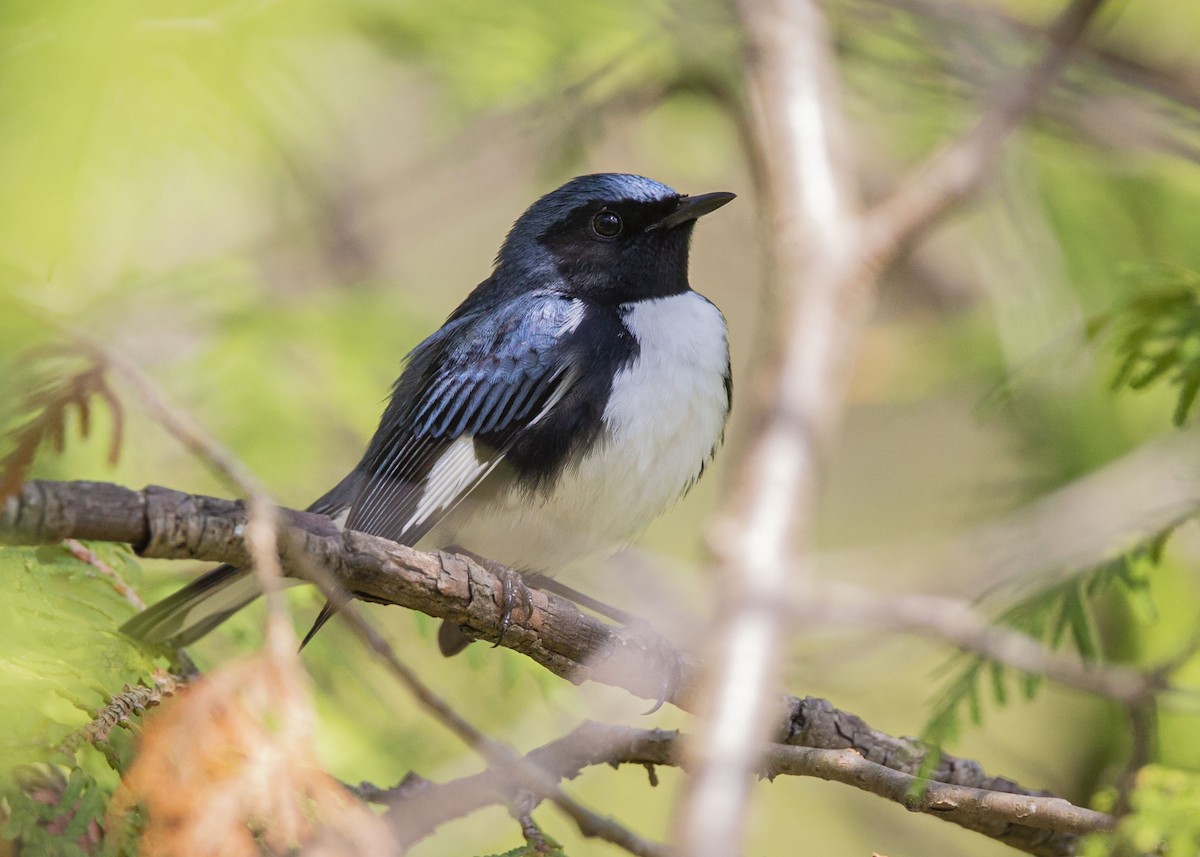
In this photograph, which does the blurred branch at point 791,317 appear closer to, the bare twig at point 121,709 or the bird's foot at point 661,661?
A: the bird's foot at point 661,661

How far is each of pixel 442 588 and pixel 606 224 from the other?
167 cm

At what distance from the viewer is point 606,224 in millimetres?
3297

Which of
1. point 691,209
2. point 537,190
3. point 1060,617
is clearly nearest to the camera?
point 1060,617

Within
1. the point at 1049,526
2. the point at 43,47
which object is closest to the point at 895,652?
the point at 1049,526

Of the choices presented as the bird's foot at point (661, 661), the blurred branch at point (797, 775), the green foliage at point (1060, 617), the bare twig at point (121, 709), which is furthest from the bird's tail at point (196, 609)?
the green foliage at point (1060, 617)

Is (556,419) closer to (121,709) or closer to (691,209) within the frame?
(691,209)

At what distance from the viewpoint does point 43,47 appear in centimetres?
185

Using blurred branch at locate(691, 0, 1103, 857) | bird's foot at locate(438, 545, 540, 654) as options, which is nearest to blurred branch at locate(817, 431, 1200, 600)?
blurred branch at locate(691, 0, 1103, 857)

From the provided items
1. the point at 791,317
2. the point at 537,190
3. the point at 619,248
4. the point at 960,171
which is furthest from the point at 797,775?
the point at 537,190

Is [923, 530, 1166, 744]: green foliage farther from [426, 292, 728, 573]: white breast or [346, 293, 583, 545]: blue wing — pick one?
[346, 293, 583, 545]: blue wing

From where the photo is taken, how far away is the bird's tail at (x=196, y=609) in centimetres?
220

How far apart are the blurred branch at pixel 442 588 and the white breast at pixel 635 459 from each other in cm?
53

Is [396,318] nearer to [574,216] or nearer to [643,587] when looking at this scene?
[574,216]

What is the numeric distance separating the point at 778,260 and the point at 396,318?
160 centimetres
